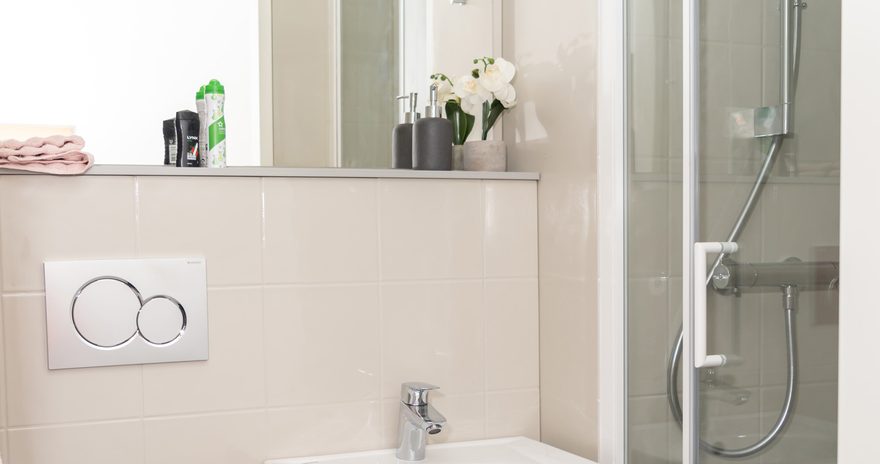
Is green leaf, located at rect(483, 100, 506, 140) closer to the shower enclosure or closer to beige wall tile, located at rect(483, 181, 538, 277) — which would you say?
beige wall tile, located at rect(483, 181, 538, 277)

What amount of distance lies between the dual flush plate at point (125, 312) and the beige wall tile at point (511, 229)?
0.60 m

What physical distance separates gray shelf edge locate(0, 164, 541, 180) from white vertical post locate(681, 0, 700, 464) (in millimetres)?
505

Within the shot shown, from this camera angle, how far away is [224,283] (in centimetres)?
145

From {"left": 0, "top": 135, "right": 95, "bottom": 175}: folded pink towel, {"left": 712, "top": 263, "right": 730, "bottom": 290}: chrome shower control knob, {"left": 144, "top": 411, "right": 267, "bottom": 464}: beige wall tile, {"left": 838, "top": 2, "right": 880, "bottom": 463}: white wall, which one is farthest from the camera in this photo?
{"left": 144, "top": 411, "right": 267, "bottom": 464}: beige wall tile

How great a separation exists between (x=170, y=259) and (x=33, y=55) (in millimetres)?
475

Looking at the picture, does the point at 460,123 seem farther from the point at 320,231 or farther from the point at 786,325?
the point at 786,325

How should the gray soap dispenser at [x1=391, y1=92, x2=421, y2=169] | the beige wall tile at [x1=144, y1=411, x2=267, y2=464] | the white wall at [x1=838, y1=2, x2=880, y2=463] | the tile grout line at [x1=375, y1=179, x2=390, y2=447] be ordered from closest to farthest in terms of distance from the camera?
the white wall at [x1=838, y1=2, x2=880, y2=463] → the beige wall tile at [x1=144, y1=411, x2=267, y2=464] → the tile grout line at [x1=375, y1=179, x2=390, y2=447] → the gray soap dispenser at [x1=391, y1=92, x2=421, y2=169]

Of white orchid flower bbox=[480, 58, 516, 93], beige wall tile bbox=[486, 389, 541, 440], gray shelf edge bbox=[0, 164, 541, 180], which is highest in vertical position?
white orchid flower bbox=[480, 58, 516, 93]

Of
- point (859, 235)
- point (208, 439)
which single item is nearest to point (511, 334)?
point (208, 439)

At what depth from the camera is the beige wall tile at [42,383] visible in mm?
1330

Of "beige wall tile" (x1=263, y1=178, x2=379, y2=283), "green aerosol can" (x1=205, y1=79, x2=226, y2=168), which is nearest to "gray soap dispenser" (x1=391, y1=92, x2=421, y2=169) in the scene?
"beige wall tile" (x1=263, y1=178, x2=379, y2=283)

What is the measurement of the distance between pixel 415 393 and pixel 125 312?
1.86 ft

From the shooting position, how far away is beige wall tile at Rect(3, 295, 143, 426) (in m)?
1.33

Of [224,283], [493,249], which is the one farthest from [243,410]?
[493,249]
